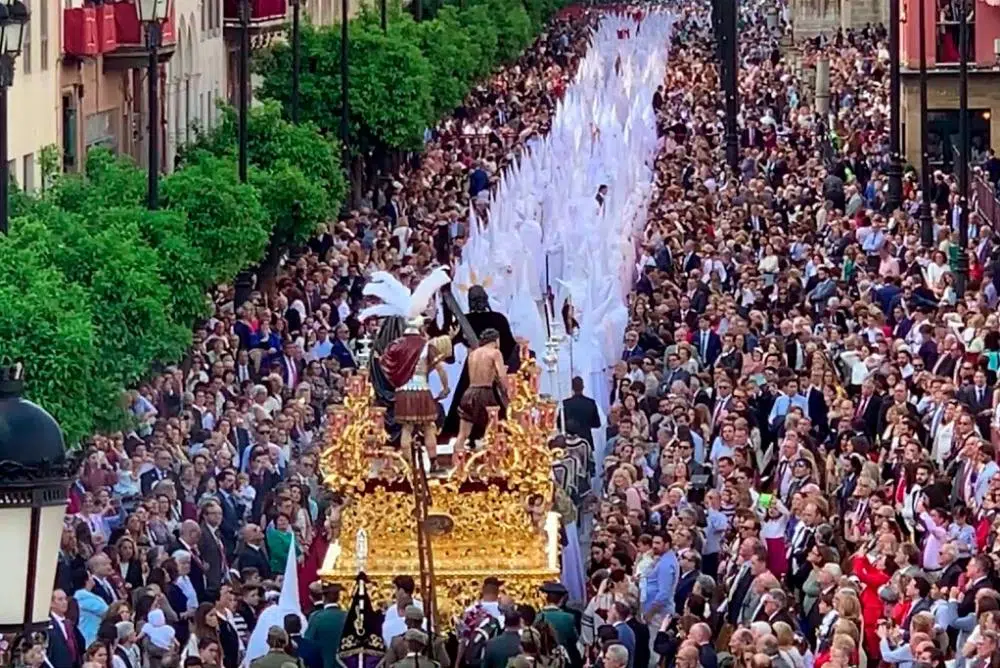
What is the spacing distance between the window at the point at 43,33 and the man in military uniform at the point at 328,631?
28.5 m

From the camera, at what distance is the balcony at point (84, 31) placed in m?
47.7

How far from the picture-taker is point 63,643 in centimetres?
1722

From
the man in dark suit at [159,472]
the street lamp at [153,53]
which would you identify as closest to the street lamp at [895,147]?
the street lamp at [153,53]

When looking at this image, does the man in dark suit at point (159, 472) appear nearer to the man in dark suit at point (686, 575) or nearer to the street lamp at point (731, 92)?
the man in dark suit at point (686, 575)

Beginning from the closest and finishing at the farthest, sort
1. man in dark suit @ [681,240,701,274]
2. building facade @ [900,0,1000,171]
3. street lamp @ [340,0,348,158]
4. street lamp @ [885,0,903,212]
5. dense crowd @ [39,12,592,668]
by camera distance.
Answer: dense crowd @ [39,12,592,668] < man in dark suit @ [681,240,701,274] < street lamp @ [885,0,903,212] < street lamp @ [340,0,348,158] < building facade @ [900,0,1000,171]

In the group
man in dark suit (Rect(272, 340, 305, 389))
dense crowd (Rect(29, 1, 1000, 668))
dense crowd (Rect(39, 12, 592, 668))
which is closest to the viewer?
dense crowd (Rect(29, 1, 1000, 668))

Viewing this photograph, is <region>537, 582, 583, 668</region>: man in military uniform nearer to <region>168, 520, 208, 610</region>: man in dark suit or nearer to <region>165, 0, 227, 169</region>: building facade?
<region>168, 520, 208, 610</region>: man in dark suit

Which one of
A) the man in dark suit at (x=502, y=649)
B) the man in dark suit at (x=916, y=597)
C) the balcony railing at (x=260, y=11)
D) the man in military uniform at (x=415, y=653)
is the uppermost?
the balcony railing at (x=260, y=11)

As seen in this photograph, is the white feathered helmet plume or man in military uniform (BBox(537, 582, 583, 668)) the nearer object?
man in military uniform (BBox(537, 582, 583, 668))

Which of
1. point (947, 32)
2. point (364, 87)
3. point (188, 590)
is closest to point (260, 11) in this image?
point (364, 87)

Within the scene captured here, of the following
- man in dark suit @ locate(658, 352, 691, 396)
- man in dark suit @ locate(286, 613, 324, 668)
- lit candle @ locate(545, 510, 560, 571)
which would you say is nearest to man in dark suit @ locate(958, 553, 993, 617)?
man in dark suit @ locate(286, 613, 324, 668)

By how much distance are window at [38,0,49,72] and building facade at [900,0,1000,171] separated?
60.5 ft

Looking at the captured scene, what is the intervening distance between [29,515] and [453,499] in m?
14.1

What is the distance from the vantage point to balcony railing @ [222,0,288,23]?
65062mm
